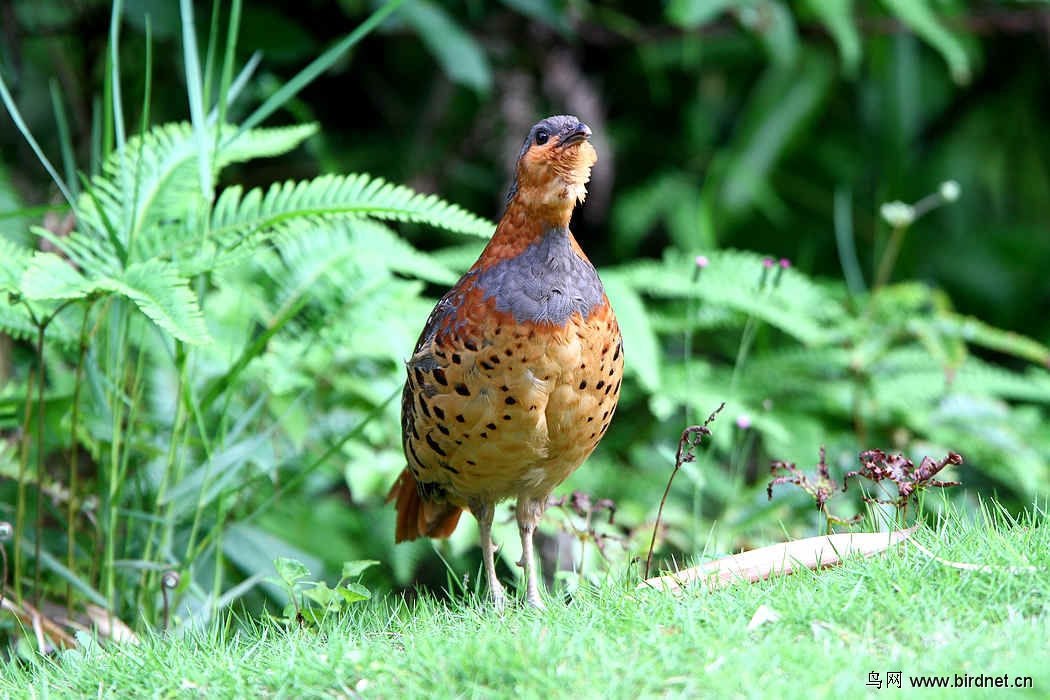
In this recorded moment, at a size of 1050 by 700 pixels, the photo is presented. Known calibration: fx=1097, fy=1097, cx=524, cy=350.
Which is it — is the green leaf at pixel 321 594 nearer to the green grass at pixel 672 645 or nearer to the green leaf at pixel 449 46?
the green grass at pixel 672 645

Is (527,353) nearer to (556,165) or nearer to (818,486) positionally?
(556,165)

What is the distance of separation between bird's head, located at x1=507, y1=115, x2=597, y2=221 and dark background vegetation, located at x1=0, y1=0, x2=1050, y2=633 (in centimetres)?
→ 128

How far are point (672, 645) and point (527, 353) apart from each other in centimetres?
97

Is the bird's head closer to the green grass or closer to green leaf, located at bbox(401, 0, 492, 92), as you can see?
the green grass

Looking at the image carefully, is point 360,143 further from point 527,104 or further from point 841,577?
point 841,577

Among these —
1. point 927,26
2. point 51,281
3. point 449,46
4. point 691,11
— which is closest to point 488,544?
point 51,281

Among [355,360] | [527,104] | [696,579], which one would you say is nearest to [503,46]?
[527,104]

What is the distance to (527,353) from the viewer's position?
3.20m

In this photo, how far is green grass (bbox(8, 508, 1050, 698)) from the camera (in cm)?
245

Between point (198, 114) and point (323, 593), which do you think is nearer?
point (323, 593)

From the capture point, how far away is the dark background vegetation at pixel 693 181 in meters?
5.16

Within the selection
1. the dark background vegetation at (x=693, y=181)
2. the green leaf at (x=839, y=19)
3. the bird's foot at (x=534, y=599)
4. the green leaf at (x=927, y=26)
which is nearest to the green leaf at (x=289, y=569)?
the bird's foot at (x=534, y=599)

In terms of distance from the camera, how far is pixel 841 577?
9.81 feet

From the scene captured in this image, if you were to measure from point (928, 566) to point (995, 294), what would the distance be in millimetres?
5078
